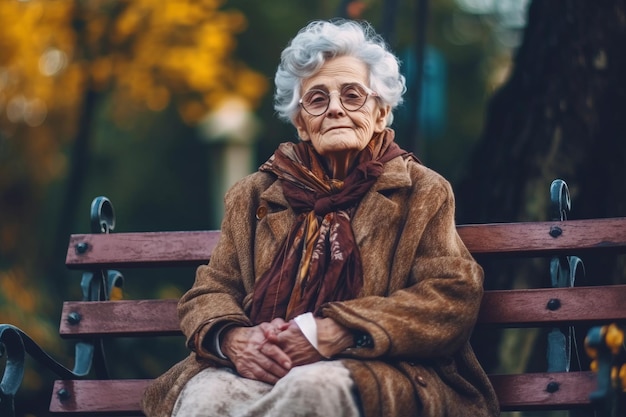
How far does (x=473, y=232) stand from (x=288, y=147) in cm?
77

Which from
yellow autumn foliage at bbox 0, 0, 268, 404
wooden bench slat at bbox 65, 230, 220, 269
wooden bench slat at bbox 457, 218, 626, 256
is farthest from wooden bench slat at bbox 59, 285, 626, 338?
yellow autumn foliage at bbox 0, 0, 268, 404

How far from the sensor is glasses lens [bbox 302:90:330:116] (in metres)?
5.40

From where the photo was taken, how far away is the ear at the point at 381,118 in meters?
5.47

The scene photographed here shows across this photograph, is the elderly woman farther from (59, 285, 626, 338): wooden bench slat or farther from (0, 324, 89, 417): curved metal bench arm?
(0, 324, 89, 417): curved metal bench arm

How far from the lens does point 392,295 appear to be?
5.05 metres

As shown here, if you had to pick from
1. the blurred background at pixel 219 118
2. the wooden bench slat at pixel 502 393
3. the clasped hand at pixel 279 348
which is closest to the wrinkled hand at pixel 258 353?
the clasped hand at pixel 279 348

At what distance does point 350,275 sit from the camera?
16.9 ft

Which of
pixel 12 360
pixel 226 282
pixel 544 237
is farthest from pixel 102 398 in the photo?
pixel 544 237

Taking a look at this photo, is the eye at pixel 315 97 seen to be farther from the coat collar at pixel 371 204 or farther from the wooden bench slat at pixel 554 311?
the wooden bench slat at pixel 554 311

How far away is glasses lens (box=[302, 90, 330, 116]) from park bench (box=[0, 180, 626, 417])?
0.73m

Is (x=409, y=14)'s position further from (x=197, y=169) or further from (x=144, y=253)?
(x=144, y=253)

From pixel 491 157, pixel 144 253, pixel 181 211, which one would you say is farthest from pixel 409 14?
pixel 144 253

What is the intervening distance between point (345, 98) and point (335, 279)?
69 cm

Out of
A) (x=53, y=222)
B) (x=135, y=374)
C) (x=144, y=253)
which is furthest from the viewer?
(x=53, y=222)
